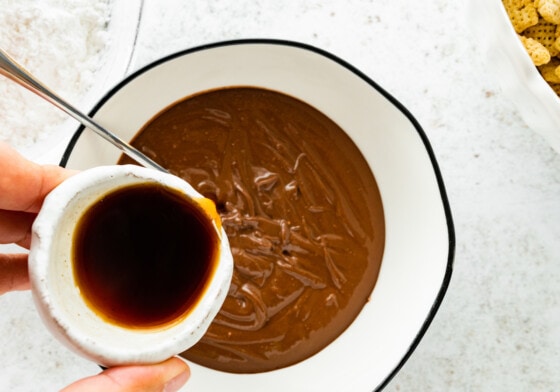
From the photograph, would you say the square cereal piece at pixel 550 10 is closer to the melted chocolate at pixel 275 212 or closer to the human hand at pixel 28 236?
the melted chocolate at pixel 275 212

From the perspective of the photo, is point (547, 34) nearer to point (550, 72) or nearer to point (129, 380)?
point (550, 72)

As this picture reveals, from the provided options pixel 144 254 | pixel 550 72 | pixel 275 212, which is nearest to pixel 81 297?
pixel 144 254

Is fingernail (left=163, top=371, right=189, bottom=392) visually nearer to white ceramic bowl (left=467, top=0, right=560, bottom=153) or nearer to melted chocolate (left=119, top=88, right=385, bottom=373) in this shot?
melted chocolate (left=119, top=88, right=385, bottom=373)

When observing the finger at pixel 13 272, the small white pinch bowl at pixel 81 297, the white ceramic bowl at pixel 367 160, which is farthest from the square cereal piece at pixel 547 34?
the finger at pixel 13 272

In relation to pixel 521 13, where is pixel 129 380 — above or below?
below

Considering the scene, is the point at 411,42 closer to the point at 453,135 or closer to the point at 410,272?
the point at 453,135

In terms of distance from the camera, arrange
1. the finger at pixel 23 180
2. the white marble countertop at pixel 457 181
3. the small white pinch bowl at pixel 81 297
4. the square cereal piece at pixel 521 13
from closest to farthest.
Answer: the small white pinch bowl at pixel 81 297, the finger at pixel 23 180, the square cereal piece at pixel 521 13, the white marble countertop at pixel 457 181
